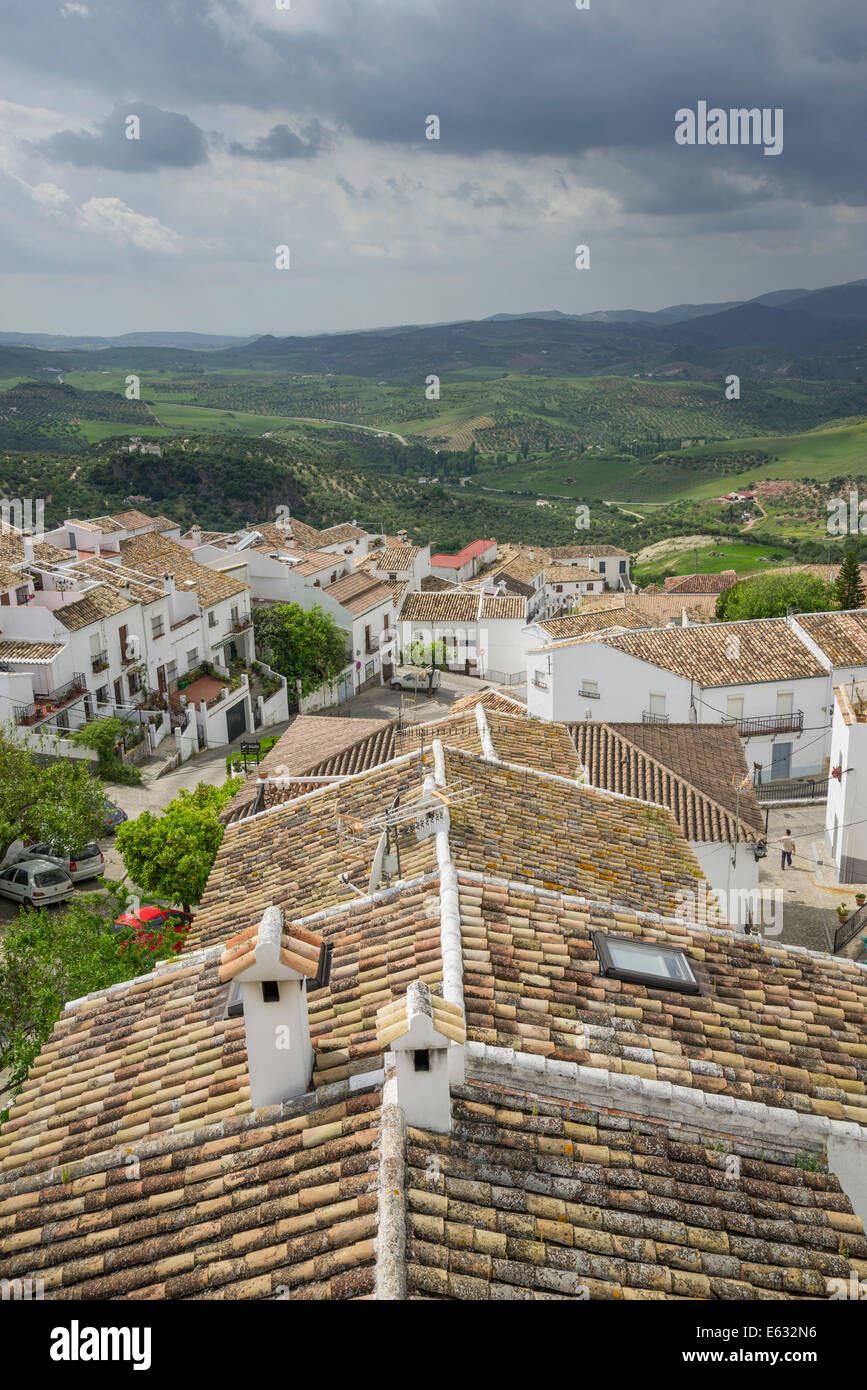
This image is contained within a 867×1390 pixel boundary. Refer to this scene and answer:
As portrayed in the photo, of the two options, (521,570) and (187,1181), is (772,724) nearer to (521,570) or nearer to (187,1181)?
(187,1181)

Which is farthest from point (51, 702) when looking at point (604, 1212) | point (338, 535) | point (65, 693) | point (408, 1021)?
point (338, 535)

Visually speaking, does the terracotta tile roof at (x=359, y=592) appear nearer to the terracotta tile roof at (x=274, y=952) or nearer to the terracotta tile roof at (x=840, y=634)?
the terracotta tile roof at (x=840, y=634)

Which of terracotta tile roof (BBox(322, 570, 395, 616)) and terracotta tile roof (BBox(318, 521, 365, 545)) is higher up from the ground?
terracotta tile roof (BBox(318, 521, 365, 545))

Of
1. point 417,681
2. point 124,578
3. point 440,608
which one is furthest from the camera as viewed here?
point 440,608

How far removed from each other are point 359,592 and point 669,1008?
5410cm

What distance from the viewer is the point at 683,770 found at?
22969 millimetres

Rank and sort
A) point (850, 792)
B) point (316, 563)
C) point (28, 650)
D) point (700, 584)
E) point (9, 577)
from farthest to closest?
point (700, 584)
point (316, 563)
point (9, 577)
point (28, 650)
point (850, 792)

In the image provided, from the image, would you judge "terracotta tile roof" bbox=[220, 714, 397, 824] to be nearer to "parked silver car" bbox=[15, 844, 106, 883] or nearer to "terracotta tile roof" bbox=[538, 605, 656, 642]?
"parked silver car" bbox=[15, 844, 106, 883]

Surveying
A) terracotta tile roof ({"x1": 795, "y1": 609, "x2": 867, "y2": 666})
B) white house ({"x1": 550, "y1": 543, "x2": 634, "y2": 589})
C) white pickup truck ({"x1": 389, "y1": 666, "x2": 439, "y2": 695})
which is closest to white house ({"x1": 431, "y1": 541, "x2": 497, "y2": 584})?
white house ({"x1": 550, "y1": 543, "x2": 634, "y2": 589})

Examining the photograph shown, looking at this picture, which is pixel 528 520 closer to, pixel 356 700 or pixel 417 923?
pixel 356 700

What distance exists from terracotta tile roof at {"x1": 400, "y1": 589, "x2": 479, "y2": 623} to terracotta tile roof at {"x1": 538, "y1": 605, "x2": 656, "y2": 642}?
16.7 meters

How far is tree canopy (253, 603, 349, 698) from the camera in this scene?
5206 centimetres

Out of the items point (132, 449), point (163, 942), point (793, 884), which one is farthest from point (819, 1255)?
point (132, 449)

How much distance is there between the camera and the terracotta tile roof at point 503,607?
219ft
